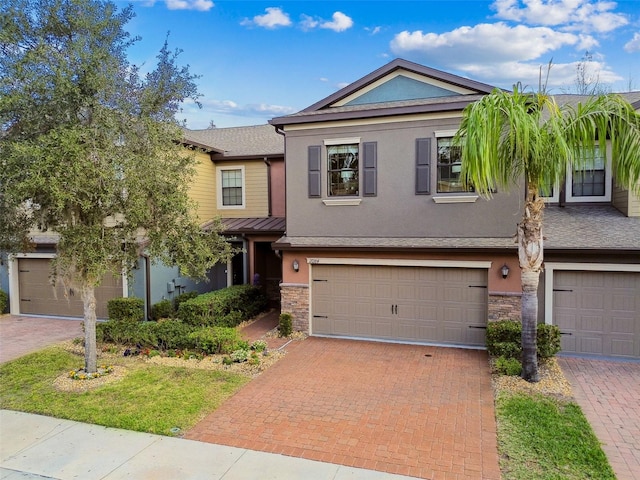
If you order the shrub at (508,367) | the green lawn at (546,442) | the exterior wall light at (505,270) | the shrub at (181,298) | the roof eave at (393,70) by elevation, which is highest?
the roof eave at (393,70)

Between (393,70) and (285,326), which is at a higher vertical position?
(393,70)

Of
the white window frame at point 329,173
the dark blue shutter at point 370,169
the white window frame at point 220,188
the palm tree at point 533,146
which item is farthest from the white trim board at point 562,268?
the white window frame at point 220,188


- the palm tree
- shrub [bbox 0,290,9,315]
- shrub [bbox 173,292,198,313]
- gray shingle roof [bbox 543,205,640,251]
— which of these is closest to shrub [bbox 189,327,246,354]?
shrub [bbox 173,292,198,313]

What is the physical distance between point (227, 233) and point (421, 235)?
7263 millimetres

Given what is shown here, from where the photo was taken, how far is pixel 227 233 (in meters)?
15.1

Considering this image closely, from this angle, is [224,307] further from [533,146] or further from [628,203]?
[628,203]

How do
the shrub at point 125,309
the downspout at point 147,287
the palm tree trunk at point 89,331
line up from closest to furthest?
the palm tree trunk at point 89,331 < the shrub at point 125,309 < the downspout at point 147,287

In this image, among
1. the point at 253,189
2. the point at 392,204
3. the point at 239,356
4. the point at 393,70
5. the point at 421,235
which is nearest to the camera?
the point at 239,356

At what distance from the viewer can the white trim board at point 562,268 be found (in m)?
9.34

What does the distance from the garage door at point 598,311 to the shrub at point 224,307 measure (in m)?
8.40

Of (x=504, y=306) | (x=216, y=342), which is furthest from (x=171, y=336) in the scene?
(x=504, y=306)

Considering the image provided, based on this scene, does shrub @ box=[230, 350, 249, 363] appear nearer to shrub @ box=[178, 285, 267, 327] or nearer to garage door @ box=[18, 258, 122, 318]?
shrub @ box=[178, 285, 267, 327]

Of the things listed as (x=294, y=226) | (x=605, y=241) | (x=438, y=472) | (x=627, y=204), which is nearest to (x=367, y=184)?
(x=294, y=226)

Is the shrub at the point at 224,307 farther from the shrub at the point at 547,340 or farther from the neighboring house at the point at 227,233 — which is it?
the shrub at the point at 547,340
